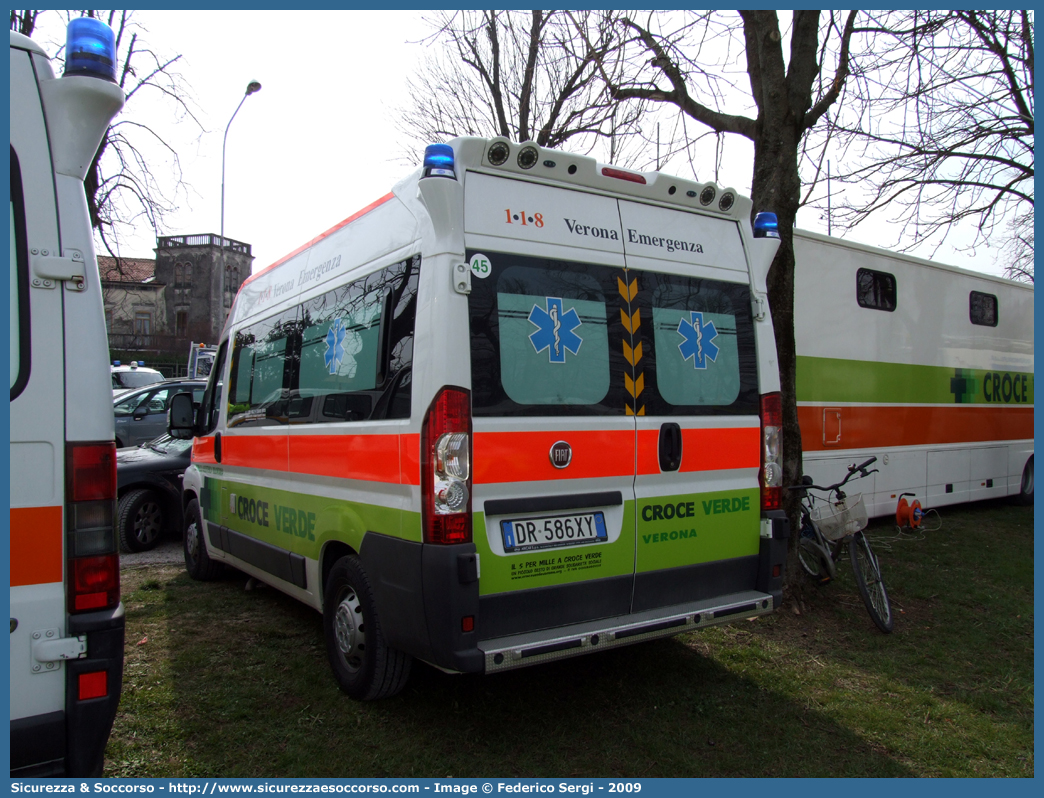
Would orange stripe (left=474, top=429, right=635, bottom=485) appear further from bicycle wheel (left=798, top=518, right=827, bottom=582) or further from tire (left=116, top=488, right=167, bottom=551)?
tire (left=116, top=488, right=167, bottom=551)

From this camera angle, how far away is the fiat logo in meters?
3.51

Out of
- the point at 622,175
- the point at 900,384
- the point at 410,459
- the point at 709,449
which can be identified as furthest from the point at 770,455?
the point at 900,384

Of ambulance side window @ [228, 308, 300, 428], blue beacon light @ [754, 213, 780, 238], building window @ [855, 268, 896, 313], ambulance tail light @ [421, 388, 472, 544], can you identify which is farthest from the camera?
building window @ [855, 268, 896, 313]

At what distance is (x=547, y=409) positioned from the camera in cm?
352

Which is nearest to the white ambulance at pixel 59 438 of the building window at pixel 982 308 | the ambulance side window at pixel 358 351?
the ambulance side window at pixel 358 351

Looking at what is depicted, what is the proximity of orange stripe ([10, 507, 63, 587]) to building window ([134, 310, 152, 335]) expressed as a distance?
5736 cm

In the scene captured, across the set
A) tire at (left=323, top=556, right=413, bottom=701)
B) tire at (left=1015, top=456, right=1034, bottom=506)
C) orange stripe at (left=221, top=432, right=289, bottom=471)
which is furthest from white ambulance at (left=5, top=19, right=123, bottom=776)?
tire at (left=1015, top=456, right=1034, bottom=506)

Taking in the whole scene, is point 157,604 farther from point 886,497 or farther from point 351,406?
point 886,497

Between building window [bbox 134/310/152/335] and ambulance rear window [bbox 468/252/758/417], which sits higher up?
building window [bbox 134/310/152/335]

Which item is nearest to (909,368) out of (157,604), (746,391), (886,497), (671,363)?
(886,497)

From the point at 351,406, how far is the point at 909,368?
7.27 metres

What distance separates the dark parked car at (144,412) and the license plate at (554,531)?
8.59 metres

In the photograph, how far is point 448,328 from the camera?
10.7 feet
